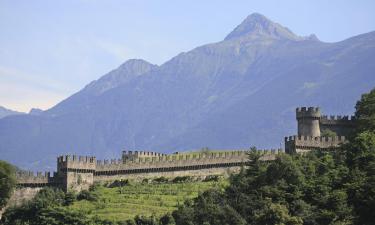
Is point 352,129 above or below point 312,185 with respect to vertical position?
above

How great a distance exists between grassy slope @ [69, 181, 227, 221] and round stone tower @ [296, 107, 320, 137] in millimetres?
16980

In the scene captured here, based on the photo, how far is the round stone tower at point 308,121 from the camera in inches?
4569

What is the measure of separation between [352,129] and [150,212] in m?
30.0

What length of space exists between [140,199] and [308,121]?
89.8 ft

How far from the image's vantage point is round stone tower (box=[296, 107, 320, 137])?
116m

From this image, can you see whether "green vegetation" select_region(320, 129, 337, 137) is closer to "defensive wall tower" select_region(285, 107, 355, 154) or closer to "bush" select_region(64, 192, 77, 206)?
"defensive wall tower" select_region(285, 107, 355, 154)

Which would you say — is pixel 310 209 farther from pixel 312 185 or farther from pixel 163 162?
pixel 163 162

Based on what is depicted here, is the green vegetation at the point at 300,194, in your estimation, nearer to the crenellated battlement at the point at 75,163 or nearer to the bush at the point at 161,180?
the bush at the point at 161,180

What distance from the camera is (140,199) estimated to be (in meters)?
101

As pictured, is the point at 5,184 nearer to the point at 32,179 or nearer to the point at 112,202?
the point at 32,179

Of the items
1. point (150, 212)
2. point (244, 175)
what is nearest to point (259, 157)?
point (244, 175)

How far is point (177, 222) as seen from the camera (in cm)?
8738

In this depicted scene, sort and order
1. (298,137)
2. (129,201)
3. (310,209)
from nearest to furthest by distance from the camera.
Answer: (310,209)
(129,201)
(298,137)

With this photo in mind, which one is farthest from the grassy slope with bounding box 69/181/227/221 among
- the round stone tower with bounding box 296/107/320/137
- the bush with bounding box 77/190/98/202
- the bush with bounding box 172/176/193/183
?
the round stone tower with bounding box 296/107/320/137
